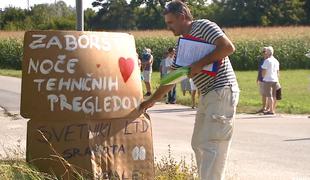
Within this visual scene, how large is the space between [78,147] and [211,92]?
4.10 ft

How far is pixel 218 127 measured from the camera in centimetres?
543

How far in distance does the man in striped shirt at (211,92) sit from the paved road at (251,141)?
76.0 inches

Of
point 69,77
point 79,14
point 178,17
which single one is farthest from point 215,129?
point 79,14

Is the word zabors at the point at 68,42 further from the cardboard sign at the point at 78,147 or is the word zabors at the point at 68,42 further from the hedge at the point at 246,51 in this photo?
the hedge at the point at 246,51

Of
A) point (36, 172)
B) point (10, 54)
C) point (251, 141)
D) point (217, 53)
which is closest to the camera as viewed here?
point (217, 53)

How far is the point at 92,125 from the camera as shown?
569cm

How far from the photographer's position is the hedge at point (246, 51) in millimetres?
44938

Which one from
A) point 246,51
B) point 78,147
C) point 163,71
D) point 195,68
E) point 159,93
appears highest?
point 195,68

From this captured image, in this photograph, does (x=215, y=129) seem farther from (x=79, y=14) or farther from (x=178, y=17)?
(x=79, y=14)

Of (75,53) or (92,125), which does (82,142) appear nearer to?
(92,125)

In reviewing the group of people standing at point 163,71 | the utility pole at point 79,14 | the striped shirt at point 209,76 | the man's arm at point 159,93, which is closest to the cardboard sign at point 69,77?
the man's arm at point 159,93

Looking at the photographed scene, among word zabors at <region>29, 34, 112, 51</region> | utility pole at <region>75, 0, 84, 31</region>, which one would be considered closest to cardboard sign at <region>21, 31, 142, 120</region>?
word zabors at <region>29, 34, 112, 51</region>

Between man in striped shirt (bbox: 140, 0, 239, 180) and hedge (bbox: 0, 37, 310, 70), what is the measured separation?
38.6 metres

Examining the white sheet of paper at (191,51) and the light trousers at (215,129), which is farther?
the light trousers at (215,129)
